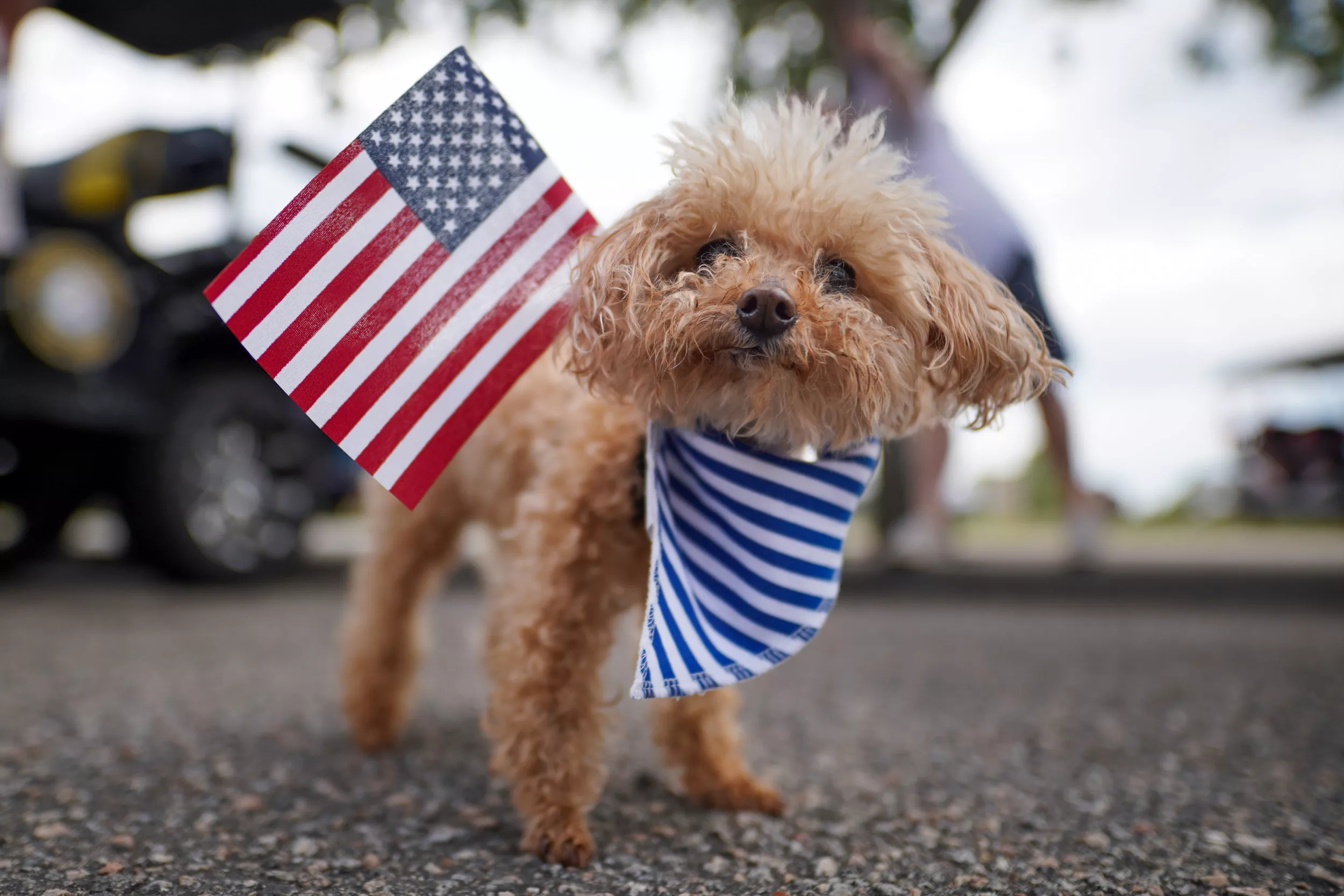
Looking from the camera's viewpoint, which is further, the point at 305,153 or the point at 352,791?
the point at 305,153

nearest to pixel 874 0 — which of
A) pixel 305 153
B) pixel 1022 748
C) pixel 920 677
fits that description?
pixel 305 153

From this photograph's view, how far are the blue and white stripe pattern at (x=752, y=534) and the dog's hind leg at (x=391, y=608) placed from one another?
3.50 ft

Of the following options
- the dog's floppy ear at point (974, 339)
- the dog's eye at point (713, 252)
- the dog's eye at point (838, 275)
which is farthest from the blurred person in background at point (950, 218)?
the dog's eye at point (713, 252)

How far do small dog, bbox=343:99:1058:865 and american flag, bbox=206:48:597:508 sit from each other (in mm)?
186

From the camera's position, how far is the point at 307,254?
1.90 m

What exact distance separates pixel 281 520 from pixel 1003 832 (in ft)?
16.3

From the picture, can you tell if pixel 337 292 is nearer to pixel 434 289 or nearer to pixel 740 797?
pixel 434 289

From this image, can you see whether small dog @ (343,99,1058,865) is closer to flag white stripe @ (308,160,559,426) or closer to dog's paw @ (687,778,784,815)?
dog's paw @ (687,778,784,815)

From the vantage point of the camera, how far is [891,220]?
192 cm

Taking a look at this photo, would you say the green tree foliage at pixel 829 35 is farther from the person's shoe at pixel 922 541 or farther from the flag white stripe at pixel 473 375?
the flag white stripe at pixel 473 375

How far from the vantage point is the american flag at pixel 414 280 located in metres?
1.90

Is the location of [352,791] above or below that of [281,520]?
below

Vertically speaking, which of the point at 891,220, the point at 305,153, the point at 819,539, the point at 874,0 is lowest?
the point at 819,539

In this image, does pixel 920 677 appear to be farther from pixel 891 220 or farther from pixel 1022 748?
pixel 891 220
